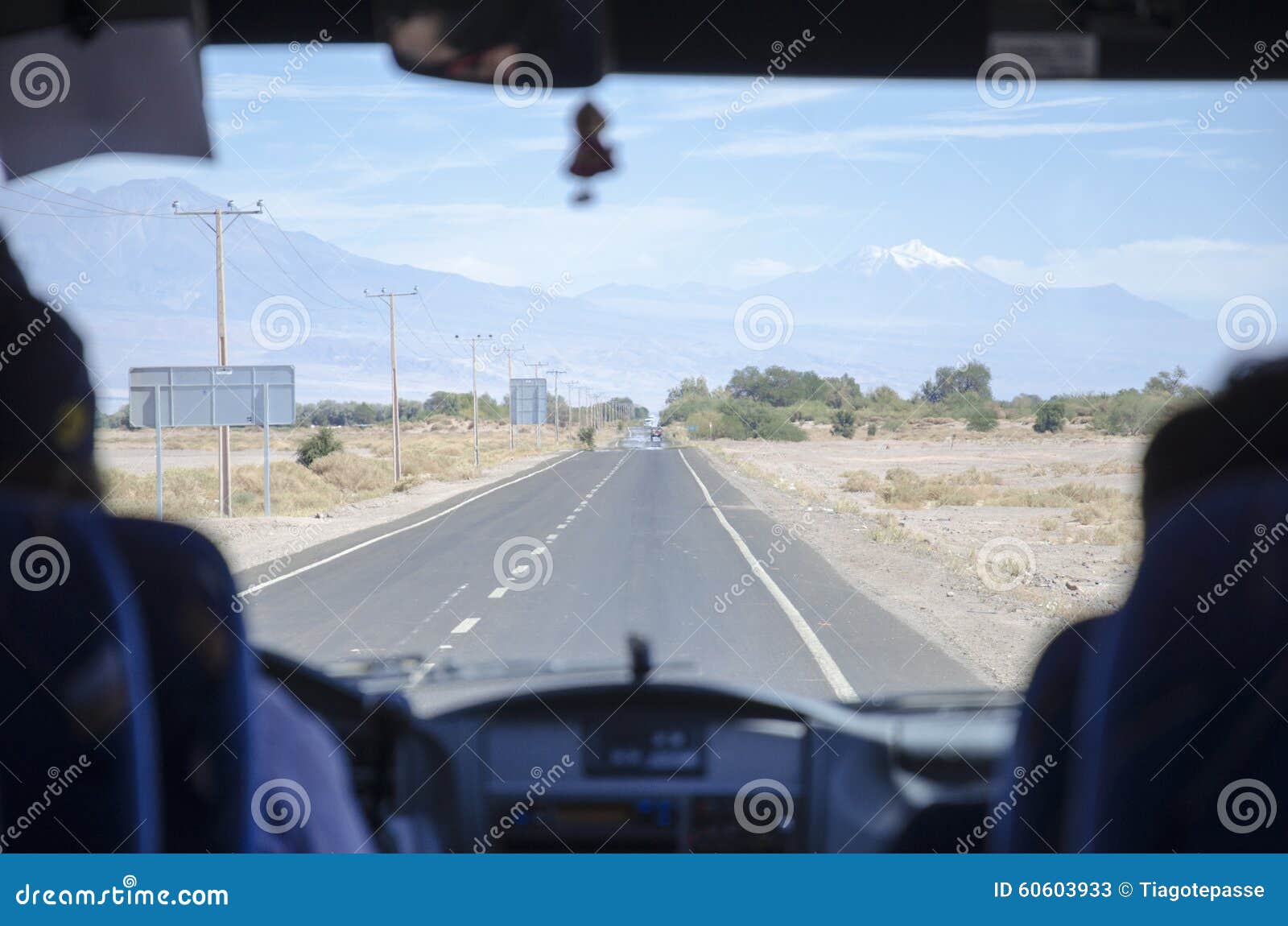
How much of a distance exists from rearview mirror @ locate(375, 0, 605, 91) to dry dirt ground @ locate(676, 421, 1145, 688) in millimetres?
1297

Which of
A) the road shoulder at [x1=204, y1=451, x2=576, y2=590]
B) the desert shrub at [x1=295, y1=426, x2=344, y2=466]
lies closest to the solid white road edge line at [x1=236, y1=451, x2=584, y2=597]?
the road shoulder at [x1=204, y1=451, x2=576, y2=590]

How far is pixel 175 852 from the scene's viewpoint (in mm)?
1402

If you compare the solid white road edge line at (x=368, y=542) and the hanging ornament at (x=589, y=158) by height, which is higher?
the hanging ornament at (x=589, y=158)

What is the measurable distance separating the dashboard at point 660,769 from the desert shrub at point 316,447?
44.7ft

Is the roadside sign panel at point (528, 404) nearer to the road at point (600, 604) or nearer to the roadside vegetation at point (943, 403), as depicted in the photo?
the road at point (600, 604)

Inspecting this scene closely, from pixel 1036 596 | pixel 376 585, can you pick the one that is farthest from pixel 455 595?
pixel 1036 596

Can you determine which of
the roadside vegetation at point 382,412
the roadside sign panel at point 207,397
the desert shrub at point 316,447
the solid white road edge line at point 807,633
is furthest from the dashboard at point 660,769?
the desert shrub at point 316,447

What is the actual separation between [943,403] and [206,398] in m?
2.94

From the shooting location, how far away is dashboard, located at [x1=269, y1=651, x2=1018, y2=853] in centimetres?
174

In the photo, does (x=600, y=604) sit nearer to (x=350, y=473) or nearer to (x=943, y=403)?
(x=943, y=403)

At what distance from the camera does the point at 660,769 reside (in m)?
1.80

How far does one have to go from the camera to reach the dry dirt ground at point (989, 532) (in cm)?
545

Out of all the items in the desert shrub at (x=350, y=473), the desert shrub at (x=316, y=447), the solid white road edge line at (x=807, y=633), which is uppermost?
the desert shrub at (x=316, y=447)

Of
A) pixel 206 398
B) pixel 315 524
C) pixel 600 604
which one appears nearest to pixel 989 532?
pixel 600 604
